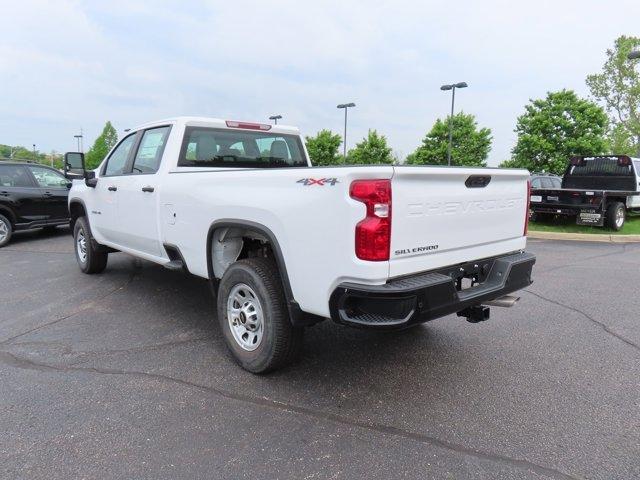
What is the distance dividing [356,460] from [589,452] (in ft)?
4.24

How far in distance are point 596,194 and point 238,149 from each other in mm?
9188

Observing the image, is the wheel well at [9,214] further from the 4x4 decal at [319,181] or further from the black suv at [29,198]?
the 4x4 decal at [319,181]

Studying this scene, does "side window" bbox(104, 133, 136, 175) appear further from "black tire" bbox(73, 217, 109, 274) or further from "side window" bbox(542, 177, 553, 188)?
"side window" bbox(542, 177, 553, 188)

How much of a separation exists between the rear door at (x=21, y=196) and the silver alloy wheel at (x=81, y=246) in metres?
3.77

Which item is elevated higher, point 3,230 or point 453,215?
point 453,215

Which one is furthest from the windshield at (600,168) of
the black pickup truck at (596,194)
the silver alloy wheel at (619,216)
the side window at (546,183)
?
the side window at (546,183)

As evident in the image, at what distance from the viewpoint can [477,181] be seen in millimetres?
3227

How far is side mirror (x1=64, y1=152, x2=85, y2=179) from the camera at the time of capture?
6059 mm

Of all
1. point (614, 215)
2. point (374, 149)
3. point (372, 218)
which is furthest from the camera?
point (374, 149)

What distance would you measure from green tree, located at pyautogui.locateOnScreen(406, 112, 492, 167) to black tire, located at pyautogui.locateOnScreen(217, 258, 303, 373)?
27.4 meters

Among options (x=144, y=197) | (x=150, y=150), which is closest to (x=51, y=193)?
(x=150, y=150)

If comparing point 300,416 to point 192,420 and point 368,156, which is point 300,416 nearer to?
point 192,420

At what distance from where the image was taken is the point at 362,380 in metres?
3.42

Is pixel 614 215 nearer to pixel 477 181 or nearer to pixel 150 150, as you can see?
pixel 477 181
